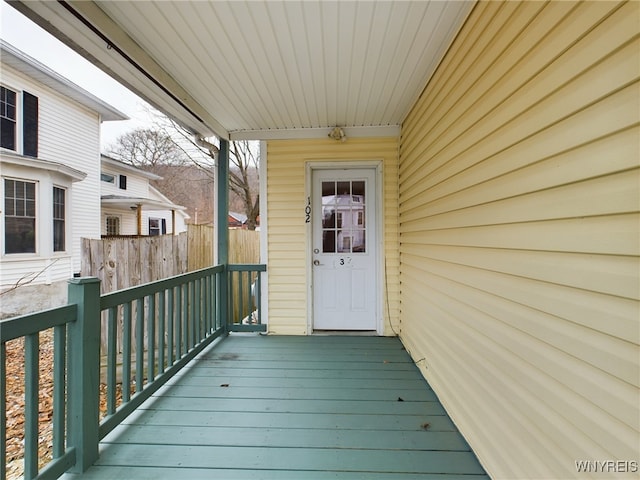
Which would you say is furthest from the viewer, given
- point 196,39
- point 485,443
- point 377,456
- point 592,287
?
point 196,39

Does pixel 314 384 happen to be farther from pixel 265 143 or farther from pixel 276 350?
pixel 265 143

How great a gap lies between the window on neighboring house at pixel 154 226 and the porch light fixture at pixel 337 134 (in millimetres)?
10338

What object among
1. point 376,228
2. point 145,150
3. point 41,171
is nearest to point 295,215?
point 376,228

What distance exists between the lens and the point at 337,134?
11.1ft

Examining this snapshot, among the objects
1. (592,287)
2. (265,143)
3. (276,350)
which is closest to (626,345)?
(592,287)

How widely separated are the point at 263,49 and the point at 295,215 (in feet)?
6.19

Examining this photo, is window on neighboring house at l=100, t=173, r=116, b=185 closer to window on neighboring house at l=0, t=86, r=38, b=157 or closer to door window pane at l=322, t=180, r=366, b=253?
window on neighboring house at l=0, t=86, r=38, b=157

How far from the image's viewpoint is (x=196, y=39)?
1.88 metres

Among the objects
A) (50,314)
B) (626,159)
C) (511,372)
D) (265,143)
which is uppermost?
(265,143)

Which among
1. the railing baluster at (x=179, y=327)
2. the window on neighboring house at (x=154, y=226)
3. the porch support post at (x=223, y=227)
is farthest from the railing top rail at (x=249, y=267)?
the window on neighboring house at (x=154, y=226)

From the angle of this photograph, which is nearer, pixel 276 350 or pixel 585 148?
pixel 585 148

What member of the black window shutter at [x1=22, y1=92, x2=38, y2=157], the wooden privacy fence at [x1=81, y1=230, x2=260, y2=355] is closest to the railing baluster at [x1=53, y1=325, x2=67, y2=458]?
the wooden privacy fence at [x1=81, y1=230, x2=260, y2=355]

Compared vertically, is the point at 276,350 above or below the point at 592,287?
below

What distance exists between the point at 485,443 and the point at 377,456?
561 millimetres
